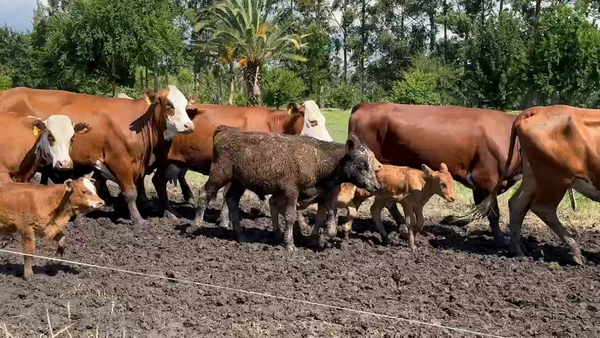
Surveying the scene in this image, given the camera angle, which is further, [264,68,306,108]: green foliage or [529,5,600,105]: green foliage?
[264,68,306,108]: green foliage

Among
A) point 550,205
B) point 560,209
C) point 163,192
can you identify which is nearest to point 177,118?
point 163,192

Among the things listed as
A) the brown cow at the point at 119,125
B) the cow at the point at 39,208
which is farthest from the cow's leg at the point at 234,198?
the cow at the point at 39,208

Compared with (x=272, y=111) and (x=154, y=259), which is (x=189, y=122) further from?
(x=154, y=259)

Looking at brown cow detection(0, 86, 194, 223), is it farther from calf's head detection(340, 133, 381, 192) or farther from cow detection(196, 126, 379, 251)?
calf's head detection(340, 133, 381, 192)

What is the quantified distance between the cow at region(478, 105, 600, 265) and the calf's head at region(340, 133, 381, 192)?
1.98 metres

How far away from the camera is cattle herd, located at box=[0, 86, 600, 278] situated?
8414mm

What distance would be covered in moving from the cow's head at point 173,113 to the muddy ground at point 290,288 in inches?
63.3

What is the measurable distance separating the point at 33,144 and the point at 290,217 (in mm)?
3388

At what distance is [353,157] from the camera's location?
8406 mm

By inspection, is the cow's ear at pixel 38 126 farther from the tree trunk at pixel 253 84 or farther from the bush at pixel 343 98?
the bush at pixel 343 98

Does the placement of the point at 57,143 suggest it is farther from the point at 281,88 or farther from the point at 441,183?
the point at 281,88

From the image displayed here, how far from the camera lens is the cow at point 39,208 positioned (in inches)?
267

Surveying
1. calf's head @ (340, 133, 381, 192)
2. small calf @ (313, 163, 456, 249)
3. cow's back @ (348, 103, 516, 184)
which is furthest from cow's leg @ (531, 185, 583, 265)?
calf's head @ (340, 133, 381, 192)

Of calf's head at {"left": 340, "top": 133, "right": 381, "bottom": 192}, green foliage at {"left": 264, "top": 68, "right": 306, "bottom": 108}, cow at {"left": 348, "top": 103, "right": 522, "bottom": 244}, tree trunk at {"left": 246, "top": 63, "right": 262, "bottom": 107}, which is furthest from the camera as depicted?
green foliage at {"left": 264, "top": 68, "right": 306, "bottom": 108}
